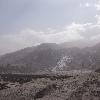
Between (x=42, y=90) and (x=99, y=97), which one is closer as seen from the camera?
(x=99, y=97)

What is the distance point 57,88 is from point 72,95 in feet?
28.4

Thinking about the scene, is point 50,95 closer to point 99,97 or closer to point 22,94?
point 22,94

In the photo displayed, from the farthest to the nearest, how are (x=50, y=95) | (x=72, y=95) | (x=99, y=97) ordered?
1. (x=50, y=95)
2. (x=72, y=95)
3. (x=99, y=97)

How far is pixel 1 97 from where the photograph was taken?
157 feet

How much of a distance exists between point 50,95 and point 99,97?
10313 millimetres

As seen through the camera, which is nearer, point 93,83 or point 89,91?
point 89,91

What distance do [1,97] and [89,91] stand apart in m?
19.0

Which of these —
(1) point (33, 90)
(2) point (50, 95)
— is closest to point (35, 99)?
(2) point (50, 95)

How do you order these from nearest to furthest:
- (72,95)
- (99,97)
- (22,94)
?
(99,97)
(72,95)
(22,94)

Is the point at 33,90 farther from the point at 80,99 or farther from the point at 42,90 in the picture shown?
the point at 80,99

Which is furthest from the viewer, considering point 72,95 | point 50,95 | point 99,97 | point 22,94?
point 22,94

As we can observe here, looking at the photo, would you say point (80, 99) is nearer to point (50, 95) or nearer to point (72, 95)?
point (72, 95)

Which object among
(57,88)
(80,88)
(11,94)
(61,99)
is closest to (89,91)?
(80,88)

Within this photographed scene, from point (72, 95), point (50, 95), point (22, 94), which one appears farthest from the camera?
point (22, 94)
